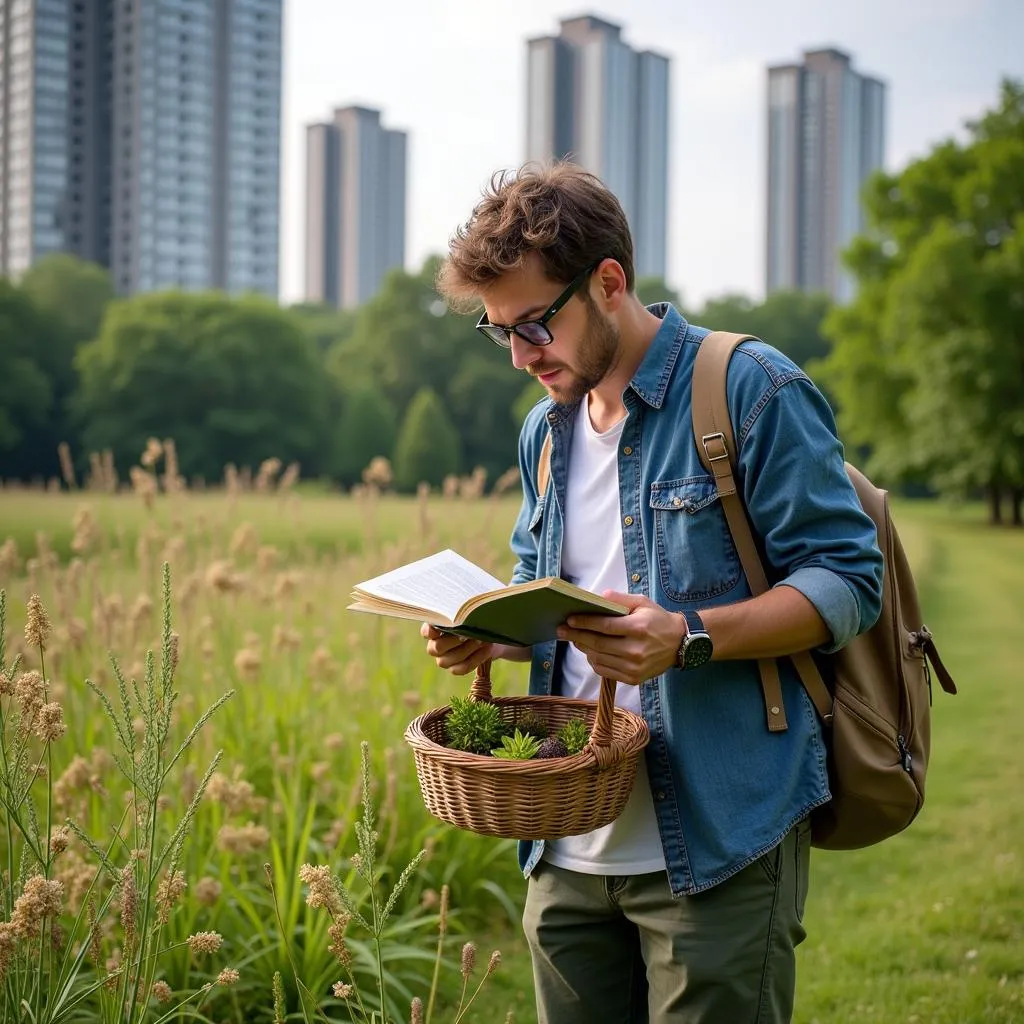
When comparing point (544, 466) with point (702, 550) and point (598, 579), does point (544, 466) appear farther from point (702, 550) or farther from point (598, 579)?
point (702, 550)

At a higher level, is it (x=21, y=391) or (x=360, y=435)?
(x=21, y=391)

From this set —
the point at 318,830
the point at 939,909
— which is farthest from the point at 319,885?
the point at 939,909

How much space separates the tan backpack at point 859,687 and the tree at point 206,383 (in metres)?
33.5

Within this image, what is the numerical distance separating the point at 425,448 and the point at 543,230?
37.8m

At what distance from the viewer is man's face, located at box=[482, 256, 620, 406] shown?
6.46 feet

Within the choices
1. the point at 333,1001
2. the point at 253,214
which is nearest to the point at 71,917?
the point at 333,1001

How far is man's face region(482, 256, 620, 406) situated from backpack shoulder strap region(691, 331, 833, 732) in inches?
8.0

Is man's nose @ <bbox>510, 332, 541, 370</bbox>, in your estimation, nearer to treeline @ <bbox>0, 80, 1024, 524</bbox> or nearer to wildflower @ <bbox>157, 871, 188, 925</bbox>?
wildflower @ <bbox>157, 871, 188, 925</bbox>

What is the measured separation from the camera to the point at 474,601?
1647 millimetres

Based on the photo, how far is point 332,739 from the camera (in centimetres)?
386

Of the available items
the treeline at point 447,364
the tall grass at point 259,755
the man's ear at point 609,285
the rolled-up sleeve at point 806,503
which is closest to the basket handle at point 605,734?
the rolled-up sleeve at point 806,503

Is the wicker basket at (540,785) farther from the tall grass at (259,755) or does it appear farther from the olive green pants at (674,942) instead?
the tall grass at (259,755)

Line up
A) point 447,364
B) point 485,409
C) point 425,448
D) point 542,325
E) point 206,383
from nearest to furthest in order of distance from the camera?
point 542,325 → point 425,448 → point 206,383 → point 485,409 → point 447,364

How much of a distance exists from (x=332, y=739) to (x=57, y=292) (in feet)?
126
